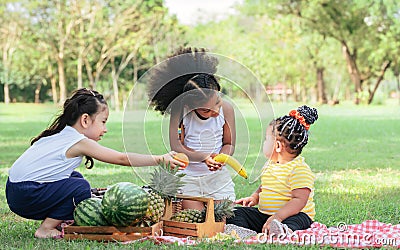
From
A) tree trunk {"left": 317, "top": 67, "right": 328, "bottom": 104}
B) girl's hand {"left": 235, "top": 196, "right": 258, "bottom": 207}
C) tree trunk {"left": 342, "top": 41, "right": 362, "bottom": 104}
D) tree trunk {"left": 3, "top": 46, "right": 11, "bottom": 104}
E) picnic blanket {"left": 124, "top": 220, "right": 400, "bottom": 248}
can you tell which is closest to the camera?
picnic blanket {"left": 124, "top": 220, "right": 400, "bottom": 248}

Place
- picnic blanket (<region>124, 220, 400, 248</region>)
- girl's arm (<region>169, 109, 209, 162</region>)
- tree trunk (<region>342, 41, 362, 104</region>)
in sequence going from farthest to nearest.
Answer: tree trunk (<region>342, 41, 362, 104</region>) → girl's arm (<region>169, 109, 209, 162</region>) → picnic blanket (<region>124, 220, 400, 248</region>)

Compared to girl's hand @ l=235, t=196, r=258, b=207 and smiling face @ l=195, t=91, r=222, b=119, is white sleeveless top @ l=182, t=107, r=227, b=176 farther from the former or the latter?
girl's hand @ l=235, t=196, r=258, b=207

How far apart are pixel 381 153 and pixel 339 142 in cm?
237

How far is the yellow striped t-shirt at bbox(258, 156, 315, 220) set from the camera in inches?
169

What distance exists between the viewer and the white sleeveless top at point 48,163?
13.6 feet

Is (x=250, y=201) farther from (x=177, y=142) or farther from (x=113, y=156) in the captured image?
(x=113, y=156)

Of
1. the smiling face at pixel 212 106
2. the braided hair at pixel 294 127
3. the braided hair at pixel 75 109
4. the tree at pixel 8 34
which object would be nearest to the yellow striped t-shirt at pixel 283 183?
the braided hair at pixel 294 127

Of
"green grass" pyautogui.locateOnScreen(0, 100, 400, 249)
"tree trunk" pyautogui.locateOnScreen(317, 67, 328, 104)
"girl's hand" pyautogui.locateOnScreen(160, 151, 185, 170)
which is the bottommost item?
"green grass" pyautogui.locateOnScreen(0, 100, 400, 249)

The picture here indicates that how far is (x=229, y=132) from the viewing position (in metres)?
4.32

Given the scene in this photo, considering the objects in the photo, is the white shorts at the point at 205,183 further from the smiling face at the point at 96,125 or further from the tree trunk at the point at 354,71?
the tree trunk at the point at 354,71

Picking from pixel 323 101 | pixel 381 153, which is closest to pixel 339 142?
pixel 381 153

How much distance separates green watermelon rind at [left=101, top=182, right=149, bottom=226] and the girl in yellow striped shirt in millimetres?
868

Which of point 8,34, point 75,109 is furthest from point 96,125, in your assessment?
point 8,34

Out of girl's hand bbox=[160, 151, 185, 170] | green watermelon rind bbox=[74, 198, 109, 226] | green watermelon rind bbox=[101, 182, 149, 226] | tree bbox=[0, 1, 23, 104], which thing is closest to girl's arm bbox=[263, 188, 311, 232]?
girl's hand bbox=[160, 151, 185, 170]
